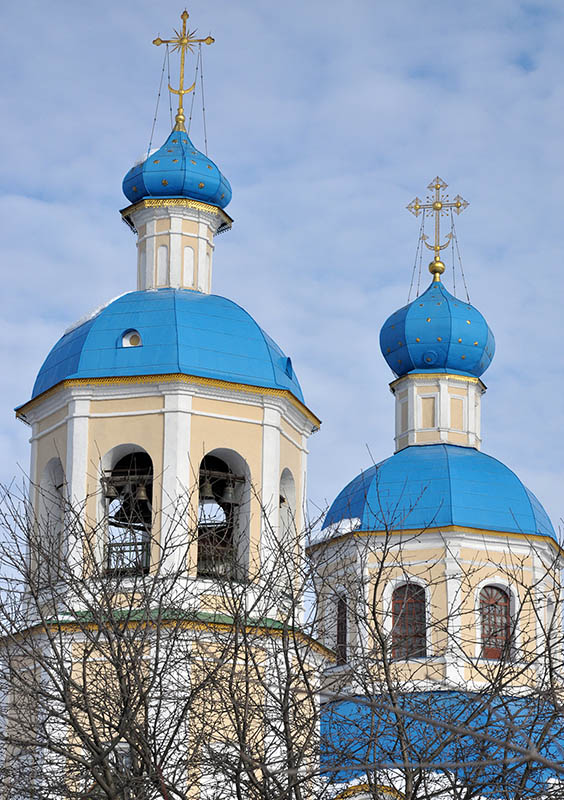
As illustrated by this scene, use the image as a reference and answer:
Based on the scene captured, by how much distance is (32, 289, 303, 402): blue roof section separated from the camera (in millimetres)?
13570

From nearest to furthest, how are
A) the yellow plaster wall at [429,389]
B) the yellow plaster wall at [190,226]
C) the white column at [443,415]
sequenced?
the yellow plaster wall at [190,226]
the white column at [443,415]
the yellow plaster wall at [429,389]

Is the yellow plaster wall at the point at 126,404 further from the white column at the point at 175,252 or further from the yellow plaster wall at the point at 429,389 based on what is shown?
the yellow plaster wall at the point at 429,389

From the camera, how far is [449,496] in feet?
61.9

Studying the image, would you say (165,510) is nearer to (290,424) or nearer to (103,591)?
(290,424)

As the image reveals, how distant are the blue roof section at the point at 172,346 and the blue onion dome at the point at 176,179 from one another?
130 cm

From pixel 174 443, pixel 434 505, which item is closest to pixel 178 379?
pixel 174 443

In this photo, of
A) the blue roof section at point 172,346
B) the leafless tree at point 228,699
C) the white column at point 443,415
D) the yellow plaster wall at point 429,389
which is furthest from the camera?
the yellow plaster wall at point 429,389

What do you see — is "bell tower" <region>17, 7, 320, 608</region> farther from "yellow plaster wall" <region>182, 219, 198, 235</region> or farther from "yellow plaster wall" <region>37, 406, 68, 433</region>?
"yellow plaster wall" <region>182, 219, 198, 235</region>

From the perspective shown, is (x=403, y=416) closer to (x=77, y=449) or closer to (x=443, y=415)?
(x=443, y=415)

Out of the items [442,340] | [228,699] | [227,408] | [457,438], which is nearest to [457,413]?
[457,438]

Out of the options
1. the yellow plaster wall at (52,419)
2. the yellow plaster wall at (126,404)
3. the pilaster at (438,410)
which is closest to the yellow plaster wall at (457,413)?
the pilaster at (438,410)

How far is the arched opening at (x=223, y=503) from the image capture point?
1334cm

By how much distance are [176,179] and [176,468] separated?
3.47 m

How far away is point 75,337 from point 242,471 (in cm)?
208
